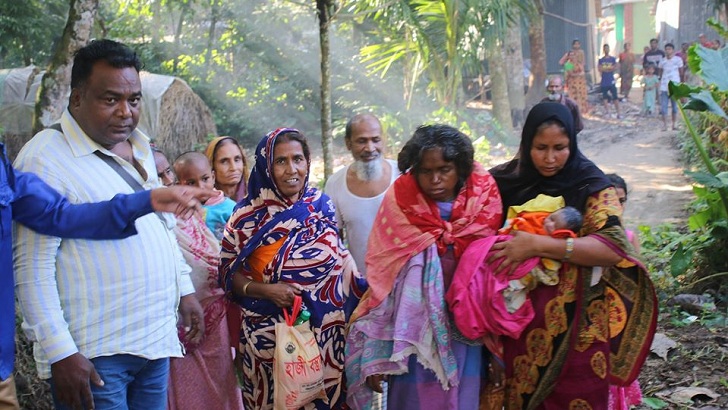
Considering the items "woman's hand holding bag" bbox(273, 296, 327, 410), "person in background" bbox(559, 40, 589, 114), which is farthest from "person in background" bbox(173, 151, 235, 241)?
"person in background" bbox(559, 40, 589, 114)

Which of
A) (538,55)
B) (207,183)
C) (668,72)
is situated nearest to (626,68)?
(538,55)

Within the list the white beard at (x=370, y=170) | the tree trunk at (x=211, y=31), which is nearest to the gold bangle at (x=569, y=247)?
the white beard at (x=370, y=170)

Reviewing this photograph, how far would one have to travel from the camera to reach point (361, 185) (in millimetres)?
4336

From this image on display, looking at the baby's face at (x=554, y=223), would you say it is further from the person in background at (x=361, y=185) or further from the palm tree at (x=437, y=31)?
the palm tree at (x=437, y=31)

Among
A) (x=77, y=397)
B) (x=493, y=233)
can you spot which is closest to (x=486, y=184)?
(x=493, y=233)

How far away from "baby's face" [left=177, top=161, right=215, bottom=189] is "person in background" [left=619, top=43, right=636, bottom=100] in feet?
60.7

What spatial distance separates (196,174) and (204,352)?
1039 mm

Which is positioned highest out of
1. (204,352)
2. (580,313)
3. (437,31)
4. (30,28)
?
(30,28)

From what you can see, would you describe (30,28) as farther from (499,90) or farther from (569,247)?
(569,247)

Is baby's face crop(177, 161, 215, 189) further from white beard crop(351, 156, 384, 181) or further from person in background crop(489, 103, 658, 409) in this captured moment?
person in background crop(489, 103, 658, 409)

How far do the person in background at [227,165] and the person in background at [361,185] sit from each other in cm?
57

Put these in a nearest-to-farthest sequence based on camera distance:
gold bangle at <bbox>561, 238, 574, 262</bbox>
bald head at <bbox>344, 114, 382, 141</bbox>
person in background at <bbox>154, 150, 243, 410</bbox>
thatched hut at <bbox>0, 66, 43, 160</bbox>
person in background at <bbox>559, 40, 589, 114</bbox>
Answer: gold bangle at <bbox>561, 238, 574, 262</bbox>, person in background at <bbox>154, 150, 243, 410</bbox>, bald head at <bbox>344, 114, 382, 141</bbox>, thatched hut at <bbox>0, 66, 43, 160</bbox>, person in background at <bbox>559, 40, 589, 114</bbox>

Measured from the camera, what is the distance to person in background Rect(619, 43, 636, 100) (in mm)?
20484

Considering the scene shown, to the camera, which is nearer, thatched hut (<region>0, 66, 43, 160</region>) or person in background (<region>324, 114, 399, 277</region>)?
person in background (<region>324, 114, 399, 277</region>)
